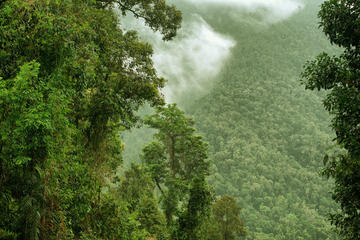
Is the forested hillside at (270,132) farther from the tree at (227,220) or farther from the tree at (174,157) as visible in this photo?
the tree at (174,157)

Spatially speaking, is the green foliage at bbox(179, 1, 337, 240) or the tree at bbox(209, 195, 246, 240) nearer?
the tree at bbox(209, 195, 246, 240)

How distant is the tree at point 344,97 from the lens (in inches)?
206

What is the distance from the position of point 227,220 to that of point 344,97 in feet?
46.7

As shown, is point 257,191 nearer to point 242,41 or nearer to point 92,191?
point 92,191

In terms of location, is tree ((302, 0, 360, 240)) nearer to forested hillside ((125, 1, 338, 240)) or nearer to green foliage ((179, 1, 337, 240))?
forested hillside ((125, 1, 338, 240))

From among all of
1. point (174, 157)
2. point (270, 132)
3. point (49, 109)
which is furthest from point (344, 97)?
point (270, 132)

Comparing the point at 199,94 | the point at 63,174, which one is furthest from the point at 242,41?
the point at 63,174

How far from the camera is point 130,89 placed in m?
7.19

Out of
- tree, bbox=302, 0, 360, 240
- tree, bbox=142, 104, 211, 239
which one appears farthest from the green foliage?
tree, bbox=302, 0, 360, 240

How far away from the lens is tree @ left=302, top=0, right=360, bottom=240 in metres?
5.22

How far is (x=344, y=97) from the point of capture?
5.16 meters

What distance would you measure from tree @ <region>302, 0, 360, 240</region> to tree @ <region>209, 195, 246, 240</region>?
12.3 meters

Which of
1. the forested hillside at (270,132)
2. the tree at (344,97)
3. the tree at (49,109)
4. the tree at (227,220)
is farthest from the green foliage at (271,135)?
the tree at (49,109)

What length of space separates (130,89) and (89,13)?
7.10ft
